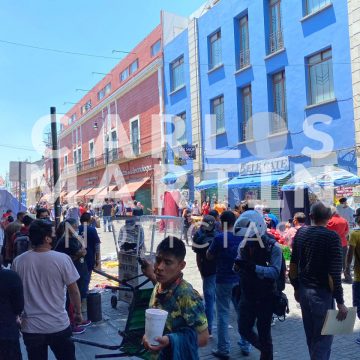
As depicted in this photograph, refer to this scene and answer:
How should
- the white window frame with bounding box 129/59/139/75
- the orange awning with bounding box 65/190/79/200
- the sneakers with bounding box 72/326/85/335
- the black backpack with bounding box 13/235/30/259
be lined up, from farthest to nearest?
the orange awning with bounding box 65/190/79/200, the white window frame with bounding box 129/59/139/75, the black backpack with bounding box 13/235/30/259, the sneakers with bounding box 72/326/85/335

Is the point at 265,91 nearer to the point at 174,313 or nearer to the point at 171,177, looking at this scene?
the point at 171,177

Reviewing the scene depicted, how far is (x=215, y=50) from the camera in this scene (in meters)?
20.1

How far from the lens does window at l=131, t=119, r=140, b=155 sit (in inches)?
1104

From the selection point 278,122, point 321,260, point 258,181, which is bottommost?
point 321,260

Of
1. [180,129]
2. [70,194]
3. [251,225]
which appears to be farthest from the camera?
[70,194]

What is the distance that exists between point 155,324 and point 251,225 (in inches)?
90.2

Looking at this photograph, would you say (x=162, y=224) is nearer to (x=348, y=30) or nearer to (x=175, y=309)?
(x=175, y=309)

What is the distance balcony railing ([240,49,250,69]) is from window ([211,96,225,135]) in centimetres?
196

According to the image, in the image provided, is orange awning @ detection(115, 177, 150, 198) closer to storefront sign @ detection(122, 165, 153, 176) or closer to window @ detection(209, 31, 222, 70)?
storefront sign @ detection(122, 165, 153, 176)

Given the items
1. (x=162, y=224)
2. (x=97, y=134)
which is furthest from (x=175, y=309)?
(x=97, y=134)

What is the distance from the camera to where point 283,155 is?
51.2ft

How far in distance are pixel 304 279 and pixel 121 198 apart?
25.1 meters

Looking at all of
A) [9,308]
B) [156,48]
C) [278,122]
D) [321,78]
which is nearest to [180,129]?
[156,48]

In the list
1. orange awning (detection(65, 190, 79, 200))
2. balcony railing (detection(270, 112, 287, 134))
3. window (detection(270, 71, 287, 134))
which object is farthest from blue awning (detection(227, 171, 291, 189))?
orange awning (detection(65, 190, 79, 200))
